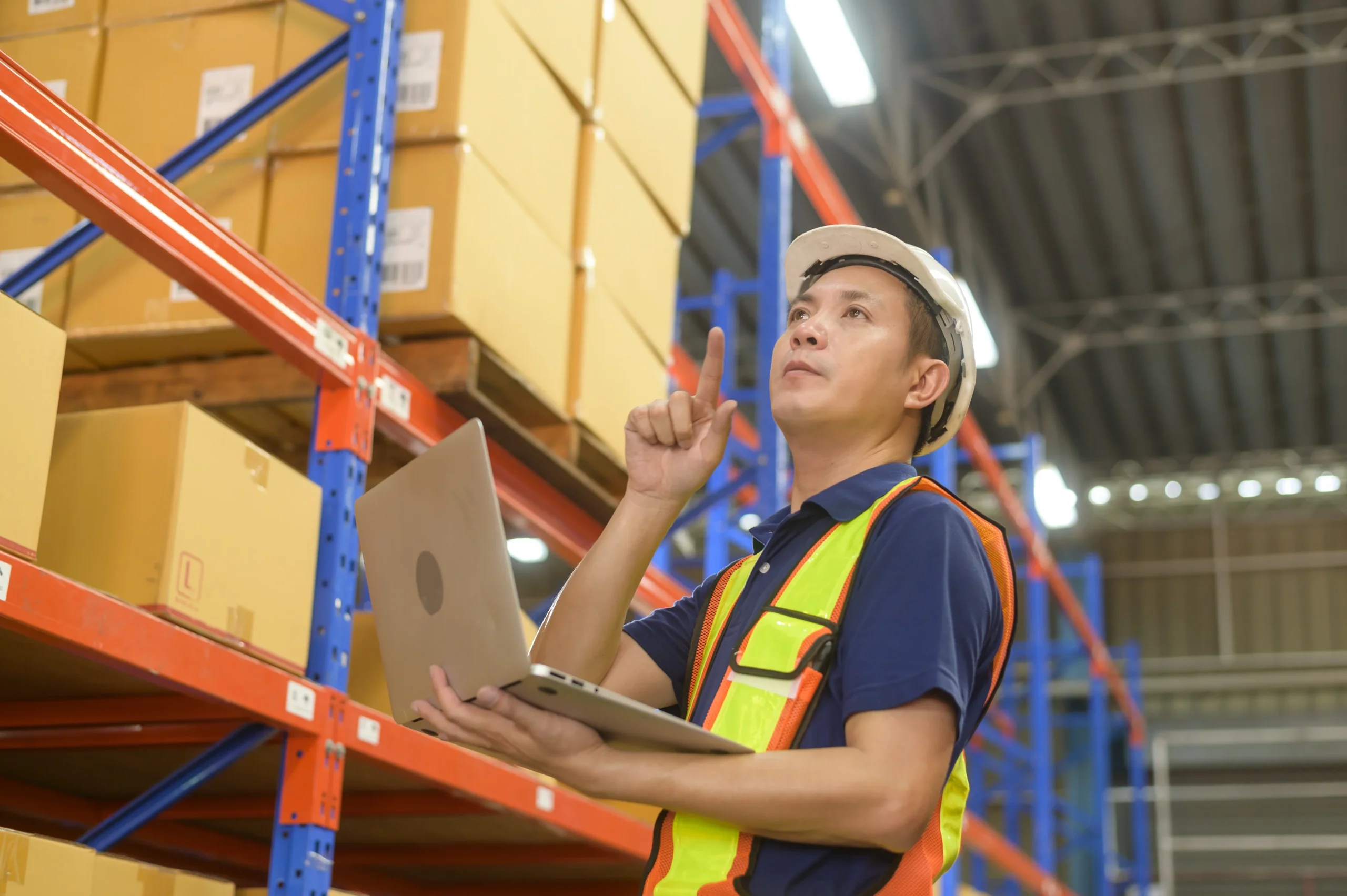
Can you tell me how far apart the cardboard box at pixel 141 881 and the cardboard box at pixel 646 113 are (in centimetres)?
265

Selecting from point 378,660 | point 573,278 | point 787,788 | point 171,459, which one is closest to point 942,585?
point 787,788

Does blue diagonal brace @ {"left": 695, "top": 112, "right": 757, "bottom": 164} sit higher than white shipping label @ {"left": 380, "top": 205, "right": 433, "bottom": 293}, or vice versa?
blue diagonal brace @ {"left": 695, "top": 112, "right": 757, "bottom": 164}

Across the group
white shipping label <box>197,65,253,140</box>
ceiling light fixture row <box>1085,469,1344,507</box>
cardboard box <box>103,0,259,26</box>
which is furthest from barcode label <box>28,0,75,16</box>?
ceiling light fixture row <box>1085,469,1344,507</box>

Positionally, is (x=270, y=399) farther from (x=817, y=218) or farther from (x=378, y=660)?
(x=817, y=218)

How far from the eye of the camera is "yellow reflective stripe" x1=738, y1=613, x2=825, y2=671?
1.79m

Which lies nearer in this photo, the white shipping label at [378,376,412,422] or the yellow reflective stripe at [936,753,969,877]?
the yellow reflective stripe at [936,753,969,877]

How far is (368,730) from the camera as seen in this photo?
3.61 metres

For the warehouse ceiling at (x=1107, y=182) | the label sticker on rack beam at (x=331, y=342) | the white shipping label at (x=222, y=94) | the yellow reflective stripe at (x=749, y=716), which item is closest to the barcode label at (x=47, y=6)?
the white shipping label at (x=222, y=94)

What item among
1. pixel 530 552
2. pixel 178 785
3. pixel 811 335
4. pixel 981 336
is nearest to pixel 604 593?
pixel 811 335

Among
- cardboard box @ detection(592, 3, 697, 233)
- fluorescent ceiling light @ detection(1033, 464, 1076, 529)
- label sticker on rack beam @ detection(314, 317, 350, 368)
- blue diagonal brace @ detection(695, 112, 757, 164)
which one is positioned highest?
fluorescent ceiling light @ detection(1033, 464, 1076, 529)

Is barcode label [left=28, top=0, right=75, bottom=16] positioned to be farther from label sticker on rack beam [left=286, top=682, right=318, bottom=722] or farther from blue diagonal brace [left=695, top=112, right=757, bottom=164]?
blue diagonal brace [left=695, top=112, right=757, bottom=164]

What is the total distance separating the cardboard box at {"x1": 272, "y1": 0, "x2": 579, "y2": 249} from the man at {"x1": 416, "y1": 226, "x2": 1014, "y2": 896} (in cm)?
195

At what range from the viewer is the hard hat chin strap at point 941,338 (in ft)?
7.14

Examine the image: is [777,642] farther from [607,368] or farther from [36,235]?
[36,235]
